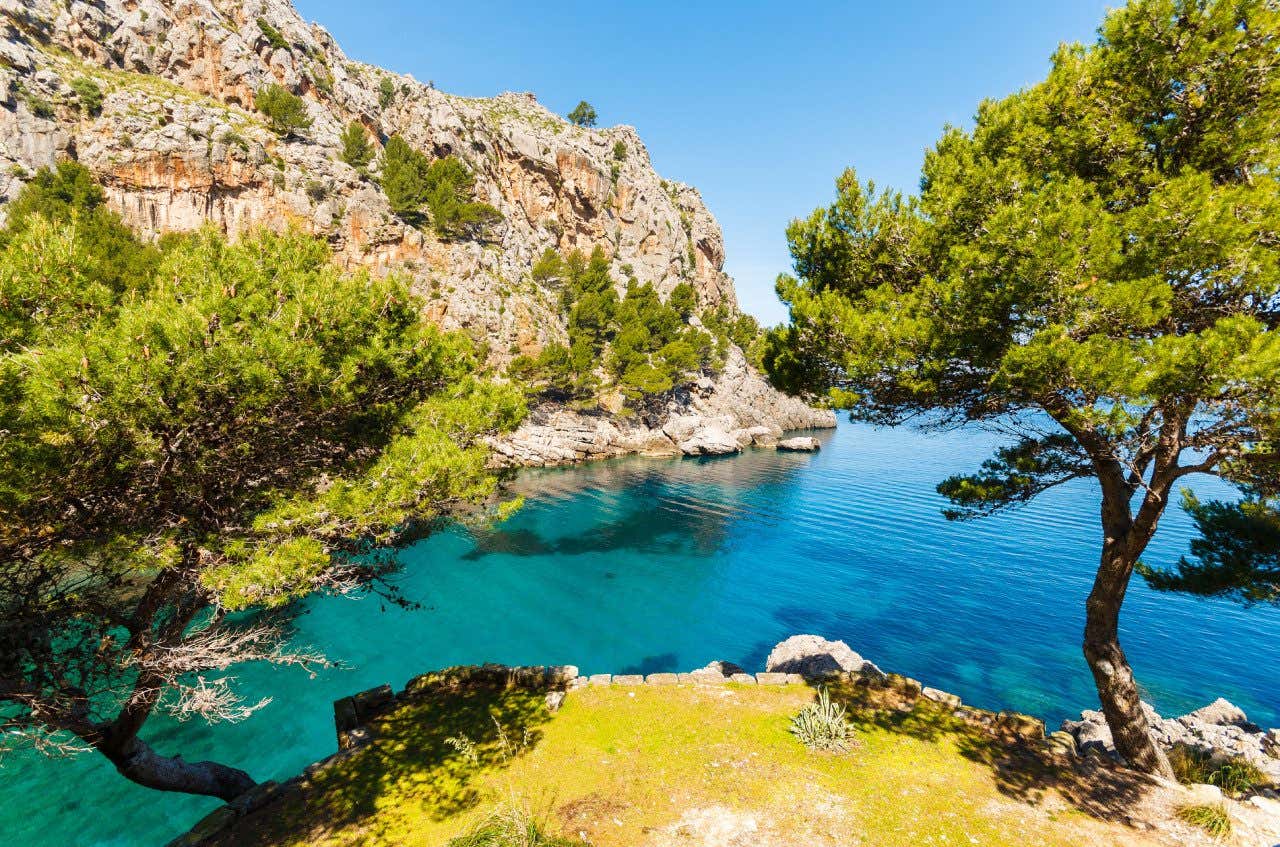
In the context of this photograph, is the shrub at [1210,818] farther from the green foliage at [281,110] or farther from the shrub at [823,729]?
the green foliage at [281,110]

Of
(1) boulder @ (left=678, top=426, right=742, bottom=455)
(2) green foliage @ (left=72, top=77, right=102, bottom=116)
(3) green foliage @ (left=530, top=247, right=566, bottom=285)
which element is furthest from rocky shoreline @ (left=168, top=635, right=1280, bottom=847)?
(2) green foliage @ (left=72, top=77, right=102, bottom=116)

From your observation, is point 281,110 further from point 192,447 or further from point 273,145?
point 192,447

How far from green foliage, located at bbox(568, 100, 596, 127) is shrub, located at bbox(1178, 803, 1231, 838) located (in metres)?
116

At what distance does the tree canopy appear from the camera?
5836mm

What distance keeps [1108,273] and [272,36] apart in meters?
86.5

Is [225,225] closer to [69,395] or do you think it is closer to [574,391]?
[574,391]

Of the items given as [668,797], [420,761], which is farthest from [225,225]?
[668,797]

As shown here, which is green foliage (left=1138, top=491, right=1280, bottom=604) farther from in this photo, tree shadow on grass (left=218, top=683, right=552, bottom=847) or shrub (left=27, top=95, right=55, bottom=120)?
shrub (left=27, top=95, right=55, bottom=120)

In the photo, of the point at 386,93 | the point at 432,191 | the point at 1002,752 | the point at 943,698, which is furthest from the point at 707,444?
the point at 386,93

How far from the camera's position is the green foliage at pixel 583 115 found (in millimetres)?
99062

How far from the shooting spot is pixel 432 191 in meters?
57.5

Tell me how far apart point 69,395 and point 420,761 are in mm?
7680

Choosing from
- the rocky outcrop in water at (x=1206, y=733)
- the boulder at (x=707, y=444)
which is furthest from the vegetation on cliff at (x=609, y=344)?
the rocky outcrop in water at (x=1206, y=733)

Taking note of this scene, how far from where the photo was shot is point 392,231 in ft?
174
